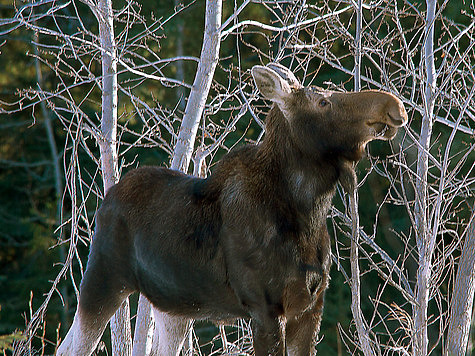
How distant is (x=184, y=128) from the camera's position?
17.4 feet

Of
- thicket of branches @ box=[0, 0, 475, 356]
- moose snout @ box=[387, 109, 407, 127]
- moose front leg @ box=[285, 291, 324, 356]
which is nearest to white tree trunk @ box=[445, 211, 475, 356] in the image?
thicket of branches @ box=[0, 0, 475, 356]

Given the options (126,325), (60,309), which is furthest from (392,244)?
(126,325)

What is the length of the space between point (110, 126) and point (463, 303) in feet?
9.71

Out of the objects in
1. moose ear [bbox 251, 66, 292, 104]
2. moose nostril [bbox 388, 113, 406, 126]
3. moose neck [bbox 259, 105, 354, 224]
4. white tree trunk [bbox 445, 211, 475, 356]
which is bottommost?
white tree trunk [bbox 445, 211, 475, 356]

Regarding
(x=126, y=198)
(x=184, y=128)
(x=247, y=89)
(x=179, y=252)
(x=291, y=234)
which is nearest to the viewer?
(x=291, y=234)

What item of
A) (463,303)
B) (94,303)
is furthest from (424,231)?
(94,303)

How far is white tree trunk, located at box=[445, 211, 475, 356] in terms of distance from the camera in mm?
5062

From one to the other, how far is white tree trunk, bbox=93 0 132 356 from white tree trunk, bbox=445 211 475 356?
2407mm

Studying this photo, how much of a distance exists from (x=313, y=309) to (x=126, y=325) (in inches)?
98.1

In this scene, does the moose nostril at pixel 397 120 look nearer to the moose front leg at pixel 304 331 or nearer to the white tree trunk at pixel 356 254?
the white tree trunk at pixel 356 254

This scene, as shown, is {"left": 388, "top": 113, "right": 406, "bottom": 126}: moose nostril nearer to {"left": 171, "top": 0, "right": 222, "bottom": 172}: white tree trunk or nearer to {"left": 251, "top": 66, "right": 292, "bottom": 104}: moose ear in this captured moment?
{"left": 251, "top": 66, "right": 292, "bottom": 104}: moose ear

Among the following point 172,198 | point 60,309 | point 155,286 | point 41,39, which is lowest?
point 60,309

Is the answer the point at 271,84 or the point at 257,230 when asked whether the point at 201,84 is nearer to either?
the point at 271,84

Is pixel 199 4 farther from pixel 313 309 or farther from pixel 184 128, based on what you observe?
pixel 313 309
